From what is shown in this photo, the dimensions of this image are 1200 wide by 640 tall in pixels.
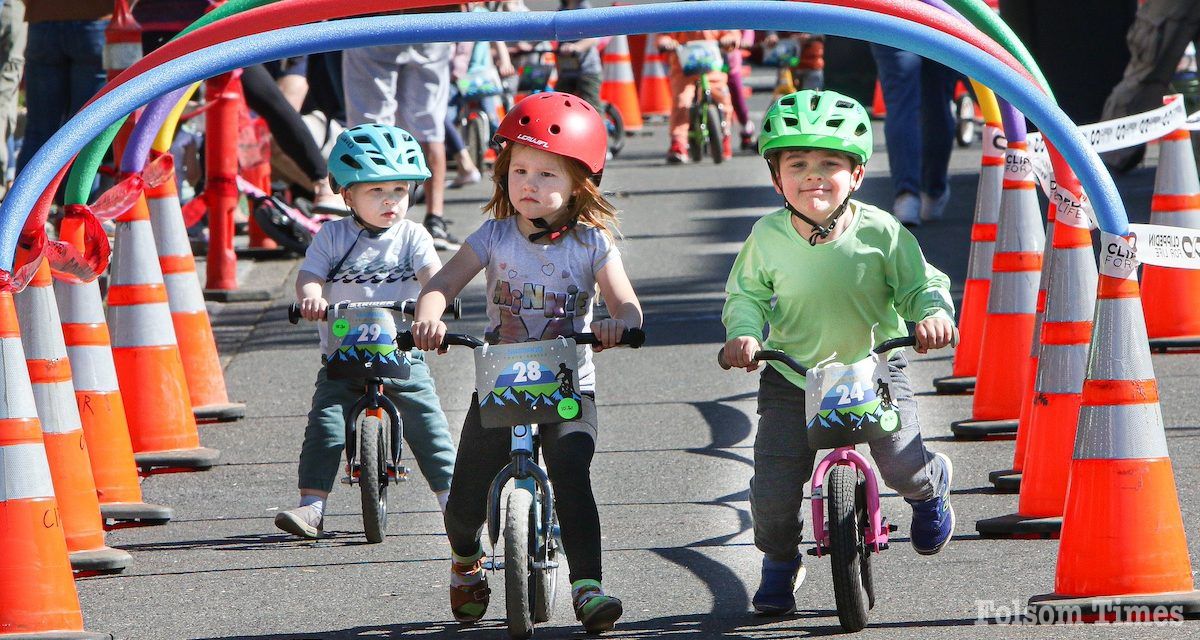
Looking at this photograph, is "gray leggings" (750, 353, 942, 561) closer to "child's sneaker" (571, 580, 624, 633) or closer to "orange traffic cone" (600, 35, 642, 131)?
"child's sneaker" (571, 580, 624, 633)

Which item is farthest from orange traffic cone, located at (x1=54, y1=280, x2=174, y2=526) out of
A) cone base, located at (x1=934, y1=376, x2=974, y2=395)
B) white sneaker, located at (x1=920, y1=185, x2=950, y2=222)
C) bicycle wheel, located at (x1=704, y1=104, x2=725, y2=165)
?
bicycle wheel, located at (x1=704, y1=104, x2=725, y2=165)

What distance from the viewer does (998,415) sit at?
7719mm

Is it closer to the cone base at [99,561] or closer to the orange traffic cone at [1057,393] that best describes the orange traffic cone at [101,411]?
the cone base at [99,561]

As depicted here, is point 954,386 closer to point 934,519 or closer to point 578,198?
point 934,519

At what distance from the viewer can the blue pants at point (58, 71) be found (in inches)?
456

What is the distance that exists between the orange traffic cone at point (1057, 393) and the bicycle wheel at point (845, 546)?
1.19m

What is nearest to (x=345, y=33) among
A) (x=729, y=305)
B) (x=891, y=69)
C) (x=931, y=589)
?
(x=729, y=305)

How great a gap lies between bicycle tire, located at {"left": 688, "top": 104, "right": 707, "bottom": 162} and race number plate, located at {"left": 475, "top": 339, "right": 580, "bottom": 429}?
13076 mm

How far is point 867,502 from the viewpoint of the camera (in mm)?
5199

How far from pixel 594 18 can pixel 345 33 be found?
2.23 ft

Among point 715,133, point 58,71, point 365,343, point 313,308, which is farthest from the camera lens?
point 715,133

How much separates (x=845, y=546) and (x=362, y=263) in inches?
91.4

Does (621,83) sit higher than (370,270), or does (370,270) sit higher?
(621,83)

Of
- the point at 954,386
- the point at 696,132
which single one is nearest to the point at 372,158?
the point at 954,386
